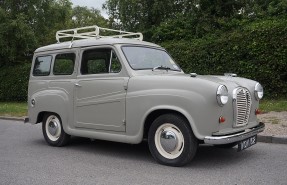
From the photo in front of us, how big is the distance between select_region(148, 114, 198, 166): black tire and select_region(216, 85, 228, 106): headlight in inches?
24.7

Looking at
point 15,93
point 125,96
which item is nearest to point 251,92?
point 125,96

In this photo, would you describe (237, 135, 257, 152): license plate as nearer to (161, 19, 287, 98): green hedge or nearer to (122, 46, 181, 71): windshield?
(122, 46, 181, 71): windshield

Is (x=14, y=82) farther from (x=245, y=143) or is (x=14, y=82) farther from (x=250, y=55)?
(x=245, y=143)

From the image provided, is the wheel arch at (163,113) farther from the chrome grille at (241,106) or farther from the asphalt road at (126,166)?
the chrome grille at (241,106)

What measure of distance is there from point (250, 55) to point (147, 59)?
23.8ft

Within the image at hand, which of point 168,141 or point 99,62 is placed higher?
point 99,62

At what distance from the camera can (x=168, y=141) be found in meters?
6.03

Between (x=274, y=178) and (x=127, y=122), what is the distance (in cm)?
248

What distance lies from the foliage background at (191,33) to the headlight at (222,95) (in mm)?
7789

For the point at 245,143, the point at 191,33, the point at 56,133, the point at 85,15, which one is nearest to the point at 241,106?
the point at 245,143

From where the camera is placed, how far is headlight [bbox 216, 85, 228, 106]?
18.4 feet

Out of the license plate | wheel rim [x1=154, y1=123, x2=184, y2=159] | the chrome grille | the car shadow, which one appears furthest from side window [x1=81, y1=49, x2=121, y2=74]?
the license plate

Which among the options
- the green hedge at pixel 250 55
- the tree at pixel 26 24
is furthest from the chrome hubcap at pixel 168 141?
the tree at pixel 26 24

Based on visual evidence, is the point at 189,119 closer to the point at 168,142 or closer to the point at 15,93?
the point at 168,142
